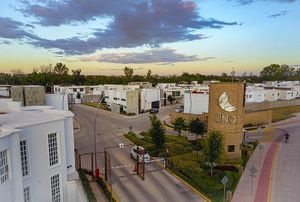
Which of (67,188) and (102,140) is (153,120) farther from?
(67,188)

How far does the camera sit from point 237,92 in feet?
104

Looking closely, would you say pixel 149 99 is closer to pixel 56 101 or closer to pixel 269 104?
pixel 56 101

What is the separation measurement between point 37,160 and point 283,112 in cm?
6565

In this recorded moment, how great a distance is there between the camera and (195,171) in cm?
2725

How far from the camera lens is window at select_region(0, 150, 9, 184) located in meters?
15.0

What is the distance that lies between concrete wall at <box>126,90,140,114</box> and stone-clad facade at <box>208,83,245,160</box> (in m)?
37.9

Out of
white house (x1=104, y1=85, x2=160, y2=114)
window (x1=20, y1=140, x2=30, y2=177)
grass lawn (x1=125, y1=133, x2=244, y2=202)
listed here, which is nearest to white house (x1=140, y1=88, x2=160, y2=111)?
white house (x1=104, y1=85, x2=160, y2=114)

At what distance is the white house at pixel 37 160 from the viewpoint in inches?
619

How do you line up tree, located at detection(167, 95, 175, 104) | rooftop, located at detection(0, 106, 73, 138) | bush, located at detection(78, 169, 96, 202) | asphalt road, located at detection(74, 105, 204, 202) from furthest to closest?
tree, located at detection(167, 95, 175, 104) < asphalt road, located at detection(74, 105, 204, 202) < bush, located at detection(78, 169, 96, 202) < rooftop, located at detection(0, 106, 73, 138)

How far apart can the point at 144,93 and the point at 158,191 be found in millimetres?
49198

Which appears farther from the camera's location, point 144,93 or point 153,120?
point 144,93

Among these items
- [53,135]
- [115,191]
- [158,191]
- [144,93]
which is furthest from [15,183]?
[144,93]

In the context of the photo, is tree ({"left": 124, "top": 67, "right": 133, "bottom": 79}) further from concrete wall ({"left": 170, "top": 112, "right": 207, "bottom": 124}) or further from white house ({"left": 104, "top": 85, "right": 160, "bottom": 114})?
concrete wall ({"left": 170, "top": 112, "right": 207, "bottom": 124})

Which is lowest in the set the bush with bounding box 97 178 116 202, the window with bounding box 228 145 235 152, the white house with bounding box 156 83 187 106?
the bush with bounding box 97 178 116 202
